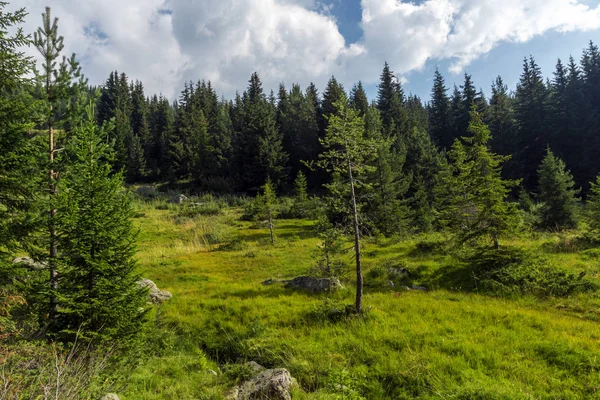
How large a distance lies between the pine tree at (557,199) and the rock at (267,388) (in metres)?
31.4

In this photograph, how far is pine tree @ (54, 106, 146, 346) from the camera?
7.77 metres

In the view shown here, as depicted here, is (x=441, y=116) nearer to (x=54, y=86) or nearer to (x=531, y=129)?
(x=531, y=129)

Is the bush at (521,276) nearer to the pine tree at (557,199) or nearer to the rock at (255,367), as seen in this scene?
the rock at (255,367)

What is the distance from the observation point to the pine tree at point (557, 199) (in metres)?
27.9

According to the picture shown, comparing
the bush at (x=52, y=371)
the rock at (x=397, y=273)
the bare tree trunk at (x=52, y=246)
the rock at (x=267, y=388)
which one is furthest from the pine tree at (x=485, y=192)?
the bare tree trunk at (x=52, y=246)

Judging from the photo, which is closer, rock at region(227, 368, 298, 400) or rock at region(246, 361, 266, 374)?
rock at region(227, 368, 298, 400)

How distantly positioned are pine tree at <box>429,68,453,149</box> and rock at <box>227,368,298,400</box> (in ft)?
219

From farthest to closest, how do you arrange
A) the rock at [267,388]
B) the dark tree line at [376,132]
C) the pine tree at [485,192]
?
the dark tree line at [376,132], the pine tree at [485,192], the rock at [267,388]

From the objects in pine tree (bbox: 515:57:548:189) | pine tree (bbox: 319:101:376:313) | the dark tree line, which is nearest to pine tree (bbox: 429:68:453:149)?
the dark tree line

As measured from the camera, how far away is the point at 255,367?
8555 mm

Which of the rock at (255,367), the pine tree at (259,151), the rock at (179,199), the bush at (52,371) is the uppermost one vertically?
the pine tree at (259,151)

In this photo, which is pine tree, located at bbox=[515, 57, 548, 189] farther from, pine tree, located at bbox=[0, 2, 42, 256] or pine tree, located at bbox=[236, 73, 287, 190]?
pine tree, located at bbox=[0, 2, 42, 256]

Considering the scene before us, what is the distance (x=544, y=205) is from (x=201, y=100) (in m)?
81.0

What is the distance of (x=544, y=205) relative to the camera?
30.4 meters
